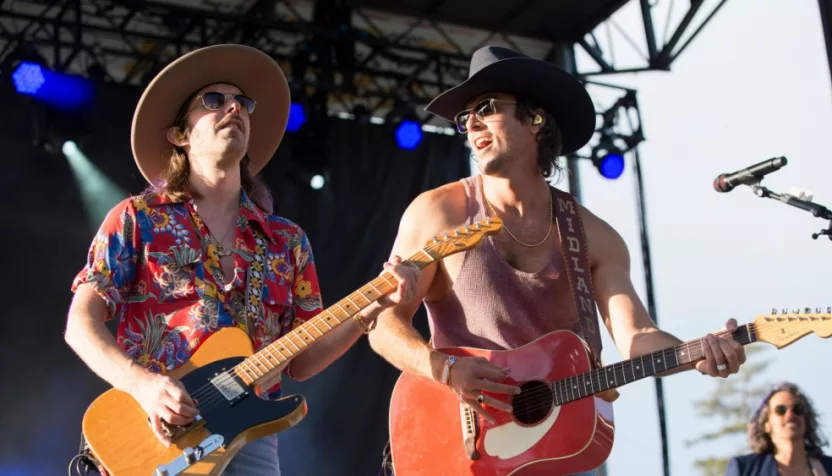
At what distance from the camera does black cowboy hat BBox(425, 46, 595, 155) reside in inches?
168

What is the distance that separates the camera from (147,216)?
3.42 meters

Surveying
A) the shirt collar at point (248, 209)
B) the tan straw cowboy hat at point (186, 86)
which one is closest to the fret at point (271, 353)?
the shirt collar at point (248, 209)

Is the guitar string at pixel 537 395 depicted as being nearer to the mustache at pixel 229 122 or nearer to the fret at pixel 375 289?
the fret at pixel 375 289

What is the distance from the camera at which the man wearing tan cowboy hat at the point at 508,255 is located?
377 centimetres

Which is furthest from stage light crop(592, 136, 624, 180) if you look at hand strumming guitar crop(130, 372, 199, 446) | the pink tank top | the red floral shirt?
hand strumming guitar crop(130, 372, 199, 446)

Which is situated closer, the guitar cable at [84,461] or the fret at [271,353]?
the guitar cable at [84,461]

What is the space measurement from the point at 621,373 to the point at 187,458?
1.54 m

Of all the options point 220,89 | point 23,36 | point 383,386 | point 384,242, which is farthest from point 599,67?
point 220,89

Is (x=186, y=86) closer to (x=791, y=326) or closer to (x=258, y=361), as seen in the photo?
(x=258, y=361)

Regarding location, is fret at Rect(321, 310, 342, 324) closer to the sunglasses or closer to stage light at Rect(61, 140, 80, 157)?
the sunglasses

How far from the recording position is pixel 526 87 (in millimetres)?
4348

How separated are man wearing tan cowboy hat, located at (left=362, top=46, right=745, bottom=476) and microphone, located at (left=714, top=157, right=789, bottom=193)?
0.50 meters

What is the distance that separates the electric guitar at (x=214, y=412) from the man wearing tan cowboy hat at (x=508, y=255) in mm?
615

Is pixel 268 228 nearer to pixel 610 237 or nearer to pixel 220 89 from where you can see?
pixel 220 89
